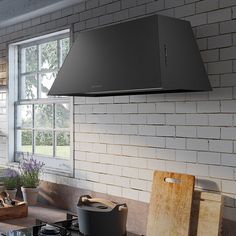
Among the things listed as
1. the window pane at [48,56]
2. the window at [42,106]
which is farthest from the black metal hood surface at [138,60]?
the window pane at [48,56]

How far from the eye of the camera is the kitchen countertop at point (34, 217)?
2895mm

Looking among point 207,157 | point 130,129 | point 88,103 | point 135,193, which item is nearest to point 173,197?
point 207,157

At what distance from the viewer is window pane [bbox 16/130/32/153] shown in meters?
4.01

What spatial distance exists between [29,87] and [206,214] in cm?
237

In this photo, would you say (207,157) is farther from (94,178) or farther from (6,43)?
(6,43)

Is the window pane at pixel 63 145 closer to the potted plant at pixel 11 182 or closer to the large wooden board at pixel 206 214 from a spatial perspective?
the potted plant at pixel 11 182

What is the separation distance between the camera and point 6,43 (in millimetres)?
4117

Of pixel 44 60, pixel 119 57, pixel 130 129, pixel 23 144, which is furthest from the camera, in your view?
pixel 23 144

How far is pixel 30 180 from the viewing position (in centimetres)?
357

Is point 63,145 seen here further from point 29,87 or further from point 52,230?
point 52,230

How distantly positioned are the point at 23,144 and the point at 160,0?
213cm

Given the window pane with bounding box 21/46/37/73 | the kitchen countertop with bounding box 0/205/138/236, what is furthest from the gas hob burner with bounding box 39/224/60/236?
the window pane with bounding box 21/46/37/73

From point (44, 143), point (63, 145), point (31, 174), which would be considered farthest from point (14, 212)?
point (44, 143)

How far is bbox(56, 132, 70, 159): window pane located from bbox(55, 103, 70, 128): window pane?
8 cm
